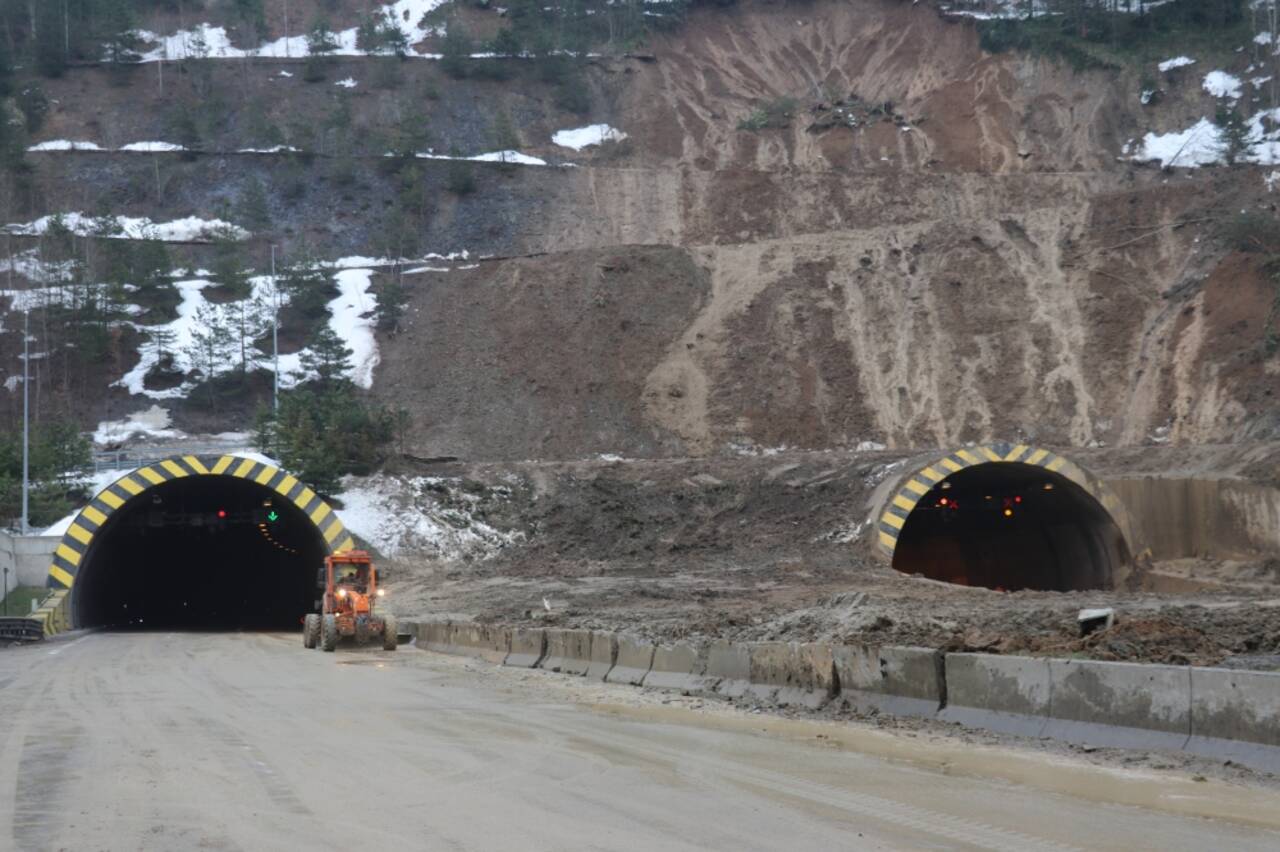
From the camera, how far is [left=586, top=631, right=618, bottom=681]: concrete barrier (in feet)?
60.5

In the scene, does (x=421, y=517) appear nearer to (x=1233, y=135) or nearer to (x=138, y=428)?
(x=138, y=428)

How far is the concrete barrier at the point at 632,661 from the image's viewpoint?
17578mm

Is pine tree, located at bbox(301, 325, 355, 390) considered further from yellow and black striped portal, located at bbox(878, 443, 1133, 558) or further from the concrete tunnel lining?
yellow and black striped portal, located at bbox(878, 443, 1133, 558)

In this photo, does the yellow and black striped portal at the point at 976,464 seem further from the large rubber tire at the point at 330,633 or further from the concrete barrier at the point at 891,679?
the concrete barrier at the point at 891,679

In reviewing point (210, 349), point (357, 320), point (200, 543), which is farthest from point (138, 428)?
point (357, 320)

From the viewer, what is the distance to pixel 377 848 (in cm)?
725

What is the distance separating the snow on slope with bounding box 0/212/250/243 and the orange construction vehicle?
44548 mm

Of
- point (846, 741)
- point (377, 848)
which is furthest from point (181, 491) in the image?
point (377, 848)

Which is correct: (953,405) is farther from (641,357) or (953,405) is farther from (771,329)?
(641,357)

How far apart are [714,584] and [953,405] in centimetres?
2166

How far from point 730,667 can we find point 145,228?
6257 cm

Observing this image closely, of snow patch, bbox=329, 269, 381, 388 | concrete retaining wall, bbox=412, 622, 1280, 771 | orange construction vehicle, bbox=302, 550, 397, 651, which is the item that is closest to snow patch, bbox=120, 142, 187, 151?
snow patch, bbox=329, 269, 381, 388

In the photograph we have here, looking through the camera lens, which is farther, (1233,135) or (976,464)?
(1233,135)

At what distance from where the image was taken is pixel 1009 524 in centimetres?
3912
